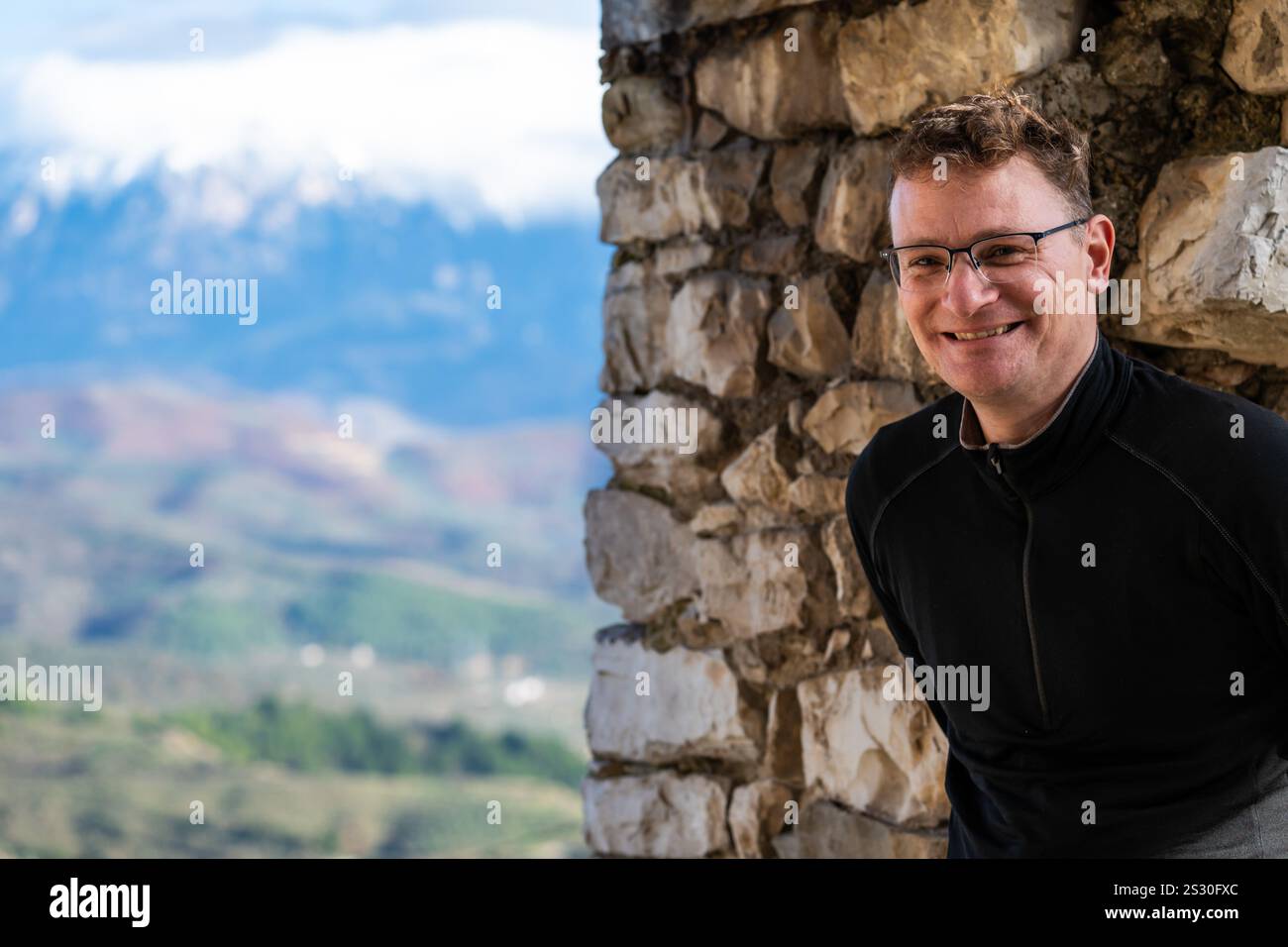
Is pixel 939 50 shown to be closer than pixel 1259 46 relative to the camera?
No

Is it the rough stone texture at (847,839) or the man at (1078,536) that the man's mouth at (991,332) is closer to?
the man at (1078,536)

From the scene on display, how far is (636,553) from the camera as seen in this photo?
2551 millimetres

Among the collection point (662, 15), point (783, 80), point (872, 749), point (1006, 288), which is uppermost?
point (662, 15)

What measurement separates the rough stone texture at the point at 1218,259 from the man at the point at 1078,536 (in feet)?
0.98

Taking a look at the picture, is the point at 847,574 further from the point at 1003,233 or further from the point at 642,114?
the point at 642,114

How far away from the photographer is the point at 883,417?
2139mm

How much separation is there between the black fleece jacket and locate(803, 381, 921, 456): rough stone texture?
0.48m

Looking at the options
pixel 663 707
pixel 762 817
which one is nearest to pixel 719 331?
pixel 663 707

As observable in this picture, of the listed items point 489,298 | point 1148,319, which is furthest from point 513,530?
point 1148,319

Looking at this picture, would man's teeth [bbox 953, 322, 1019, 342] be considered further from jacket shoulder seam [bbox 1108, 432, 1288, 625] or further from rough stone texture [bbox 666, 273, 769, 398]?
rough stone texture [bbox 666, 273, 769, 398]

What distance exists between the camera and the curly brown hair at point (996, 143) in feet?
4.81

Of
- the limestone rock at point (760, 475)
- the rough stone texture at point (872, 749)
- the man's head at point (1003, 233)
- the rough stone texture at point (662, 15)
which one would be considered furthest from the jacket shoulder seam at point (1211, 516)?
the rough stone texture at point (662, 15)

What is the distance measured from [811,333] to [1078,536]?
862 millimetres

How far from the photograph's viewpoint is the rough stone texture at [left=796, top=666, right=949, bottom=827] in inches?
83.2
